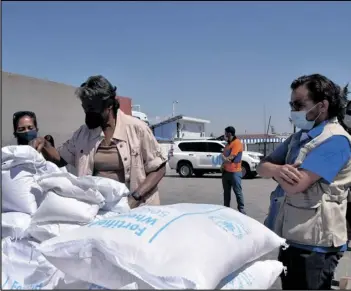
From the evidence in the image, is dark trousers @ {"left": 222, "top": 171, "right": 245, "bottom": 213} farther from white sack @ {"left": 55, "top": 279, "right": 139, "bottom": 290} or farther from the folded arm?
white sack @ {"left": 55, "top": 279, "right": 139, "bottom": 290}

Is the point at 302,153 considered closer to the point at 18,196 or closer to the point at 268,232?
the point at 268,232

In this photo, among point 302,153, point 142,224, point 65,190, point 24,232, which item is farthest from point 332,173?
point 24,232

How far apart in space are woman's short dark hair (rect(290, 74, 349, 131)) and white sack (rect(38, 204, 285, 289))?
836 millimetres

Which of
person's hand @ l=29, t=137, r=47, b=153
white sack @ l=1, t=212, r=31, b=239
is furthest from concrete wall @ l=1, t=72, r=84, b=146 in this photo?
white sack @ l=1, t=212, r=31, b=239

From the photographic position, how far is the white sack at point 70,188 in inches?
78.1

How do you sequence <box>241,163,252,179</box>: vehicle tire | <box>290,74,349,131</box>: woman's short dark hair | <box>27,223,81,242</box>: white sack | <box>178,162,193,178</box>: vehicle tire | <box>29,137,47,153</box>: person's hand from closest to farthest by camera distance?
<box>27,223,81,242</box>: white sack, <box>290,74,349,131</box>: woman's short dark hair, <box>29,137,47,153</box>: person's hand, <box>241,163,252,179</box>: vehicle tire, <box>178,162,193,178</box>: vehicle tire

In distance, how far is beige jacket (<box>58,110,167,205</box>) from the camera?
2562 mm

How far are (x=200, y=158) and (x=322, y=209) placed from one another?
1754 centimetres

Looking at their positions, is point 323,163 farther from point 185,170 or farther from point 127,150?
point 185,170

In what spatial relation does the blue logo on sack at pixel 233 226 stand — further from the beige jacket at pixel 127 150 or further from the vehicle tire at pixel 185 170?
the vehicle tire at pixel 185 170

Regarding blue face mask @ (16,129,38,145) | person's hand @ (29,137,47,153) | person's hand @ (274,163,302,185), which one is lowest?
person's hand @ (274,163,302,185)

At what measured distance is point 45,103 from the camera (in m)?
10.9

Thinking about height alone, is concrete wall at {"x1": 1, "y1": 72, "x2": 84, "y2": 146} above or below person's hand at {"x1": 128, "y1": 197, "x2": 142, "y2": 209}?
above

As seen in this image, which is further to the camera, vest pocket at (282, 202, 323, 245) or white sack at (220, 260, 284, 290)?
vest pocket at (282, 202, 323, 245)
